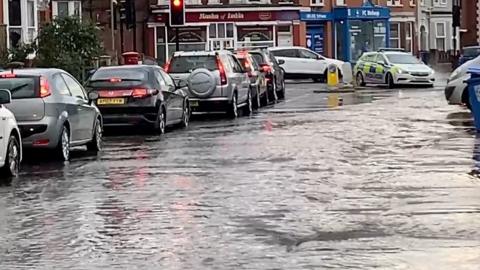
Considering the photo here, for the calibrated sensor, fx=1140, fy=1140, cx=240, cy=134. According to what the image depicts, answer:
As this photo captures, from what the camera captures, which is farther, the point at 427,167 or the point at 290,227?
the point at 427,167

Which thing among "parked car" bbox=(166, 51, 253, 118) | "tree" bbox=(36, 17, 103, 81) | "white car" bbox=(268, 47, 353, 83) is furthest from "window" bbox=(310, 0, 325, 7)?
"parked car" bbox=(166, 51, 253, 118)

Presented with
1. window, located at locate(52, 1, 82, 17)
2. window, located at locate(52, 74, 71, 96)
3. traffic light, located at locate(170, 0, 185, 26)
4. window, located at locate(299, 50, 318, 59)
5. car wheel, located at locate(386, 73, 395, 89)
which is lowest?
car wheel, located at locate(386, 73, 395, 89)

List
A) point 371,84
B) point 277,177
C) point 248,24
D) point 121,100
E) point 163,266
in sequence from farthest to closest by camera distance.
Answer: point 248,24 < point 371,84 < point 121,100 < point 277,177 < point 163,266

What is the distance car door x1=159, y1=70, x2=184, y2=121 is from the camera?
75.7ft

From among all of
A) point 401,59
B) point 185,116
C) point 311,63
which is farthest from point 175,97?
point 311,63

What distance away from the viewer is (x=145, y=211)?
11.4 metres

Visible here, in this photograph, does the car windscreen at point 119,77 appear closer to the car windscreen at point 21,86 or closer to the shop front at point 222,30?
the car windscreen at point 21,86

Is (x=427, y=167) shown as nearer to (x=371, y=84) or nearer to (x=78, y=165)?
(x=78, y=165)

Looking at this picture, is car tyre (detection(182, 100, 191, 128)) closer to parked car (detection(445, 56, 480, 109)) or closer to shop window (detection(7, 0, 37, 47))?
parked car (detection(445, 56, 480, 109))

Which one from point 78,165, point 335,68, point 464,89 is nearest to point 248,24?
point 335,68

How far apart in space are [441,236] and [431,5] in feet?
246

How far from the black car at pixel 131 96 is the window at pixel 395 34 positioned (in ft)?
165

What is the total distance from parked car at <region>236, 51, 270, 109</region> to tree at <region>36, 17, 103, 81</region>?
4115 mm

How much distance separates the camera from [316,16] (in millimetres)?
66250
